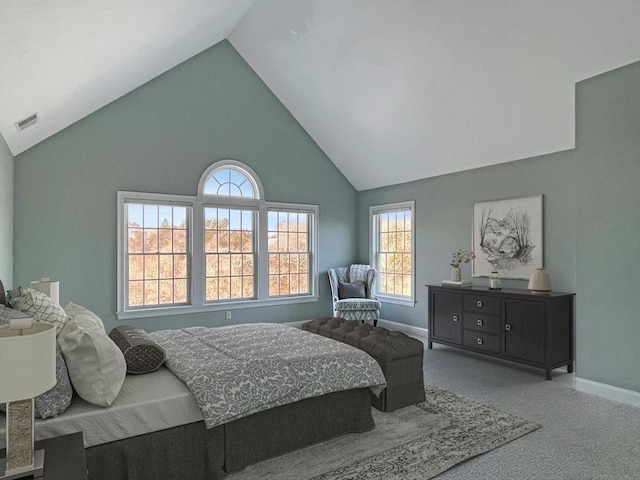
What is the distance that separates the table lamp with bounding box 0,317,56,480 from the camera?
4.25ft

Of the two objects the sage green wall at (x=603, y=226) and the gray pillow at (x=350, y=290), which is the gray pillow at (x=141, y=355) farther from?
the gray pillow at (x=350, y=290)

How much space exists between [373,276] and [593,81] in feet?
13.3

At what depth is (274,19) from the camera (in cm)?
532

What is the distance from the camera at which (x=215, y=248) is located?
6.12 m

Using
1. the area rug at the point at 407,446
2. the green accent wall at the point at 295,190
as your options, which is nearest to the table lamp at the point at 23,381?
the area rug at the point at 407,446

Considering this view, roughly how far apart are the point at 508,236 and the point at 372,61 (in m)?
2.80

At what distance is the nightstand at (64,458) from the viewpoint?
1439mm

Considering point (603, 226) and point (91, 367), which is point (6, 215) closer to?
point (91, 367)

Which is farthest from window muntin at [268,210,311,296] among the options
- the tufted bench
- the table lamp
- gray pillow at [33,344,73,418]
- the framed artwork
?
the table lamp

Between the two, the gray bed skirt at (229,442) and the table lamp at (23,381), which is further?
the gray bed skirt at (229,442)

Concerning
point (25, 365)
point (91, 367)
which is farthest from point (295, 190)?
point (25, 365)

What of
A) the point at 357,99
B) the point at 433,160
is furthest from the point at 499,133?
the point at 357,99

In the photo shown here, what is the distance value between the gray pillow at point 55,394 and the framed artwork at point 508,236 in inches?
190

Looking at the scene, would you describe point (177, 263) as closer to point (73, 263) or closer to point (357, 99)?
point (73, 263)
